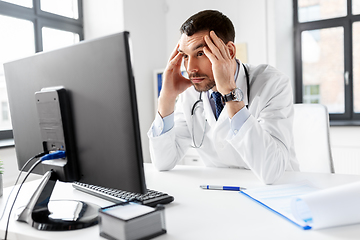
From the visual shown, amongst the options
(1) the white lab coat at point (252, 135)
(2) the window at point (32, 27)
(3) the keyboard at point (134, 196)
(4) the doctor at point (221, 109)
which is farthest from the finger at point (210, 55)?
(2) the window at point (32, 27)

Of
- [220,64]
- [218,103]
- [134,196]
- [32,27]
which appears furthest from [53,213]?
[32,27]

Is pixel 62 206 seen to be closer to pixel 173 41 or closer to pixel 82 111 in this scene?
pixel 82 111

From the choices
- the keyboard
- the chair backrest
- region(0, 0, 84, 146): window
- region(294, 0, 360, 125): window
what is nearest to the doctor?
the chair backrest

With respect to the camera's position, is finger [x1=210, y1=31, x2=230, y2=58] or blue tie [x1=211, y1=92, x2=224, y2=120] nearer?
finger [x1=210, y1=31, x2=230, y2=58]

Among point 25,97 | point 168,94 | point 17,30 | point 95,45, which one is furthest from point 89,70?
point 17,30

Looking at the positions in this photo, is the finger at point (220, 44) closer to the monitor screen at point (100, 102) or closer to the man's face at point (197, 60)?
the man's face at point (197, 60)

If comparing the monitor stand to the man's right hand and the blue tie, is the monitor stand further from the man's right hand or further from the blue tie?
the blue tie

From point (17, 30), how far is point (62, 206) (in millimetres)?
2455

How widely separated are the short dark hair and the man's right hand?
116 mm

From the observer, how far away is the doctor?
1.11 m

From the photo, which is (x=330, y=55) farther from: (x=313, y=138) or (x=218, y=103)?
(x=218, y=103)

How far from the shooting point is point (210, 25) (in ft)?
4.34

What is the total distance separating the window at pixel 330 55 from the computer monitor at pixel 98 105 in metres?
3.03

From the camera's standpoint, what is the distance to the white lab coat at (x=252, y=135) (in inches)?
43.3
